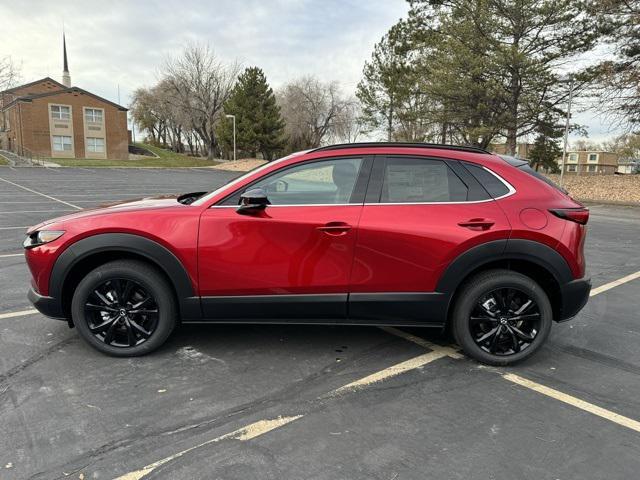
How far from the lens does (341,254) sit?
3.35m

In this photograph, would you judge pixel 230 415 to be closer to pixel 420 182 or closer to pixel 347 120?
pixel 420 182

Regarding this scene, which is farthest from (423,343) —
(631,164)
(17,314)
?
(631,164)

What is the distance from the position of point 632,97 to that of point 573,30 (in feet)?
15.2

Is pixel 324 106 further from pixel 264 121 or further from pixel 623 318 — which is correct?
pixel 623 318

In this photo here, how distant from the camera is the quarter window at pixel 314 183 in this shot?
3.46 metres

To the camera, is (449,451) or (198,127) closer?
(449,451)

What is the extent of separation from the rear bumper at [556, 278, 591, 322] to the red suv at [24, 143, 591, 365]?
1cm

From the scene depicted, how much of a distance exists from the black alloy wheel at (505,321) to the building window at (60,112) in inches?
2259

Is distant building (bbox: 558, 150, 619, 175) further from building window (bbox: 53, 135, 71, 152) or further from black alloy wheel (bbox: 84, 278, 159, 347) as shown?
black alloy wheel (bbox: 84, 278, 159, 347)

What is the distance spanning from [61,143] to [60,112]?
3370 mm

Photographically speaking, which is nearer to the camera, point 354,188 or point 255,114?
point 354,188

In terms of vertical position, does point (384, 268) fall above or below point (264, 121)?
below

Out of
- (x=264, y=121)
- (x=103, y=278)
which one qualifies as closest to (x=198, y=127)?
(x=264, y=121)

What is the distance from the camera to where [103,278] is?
344 cm
